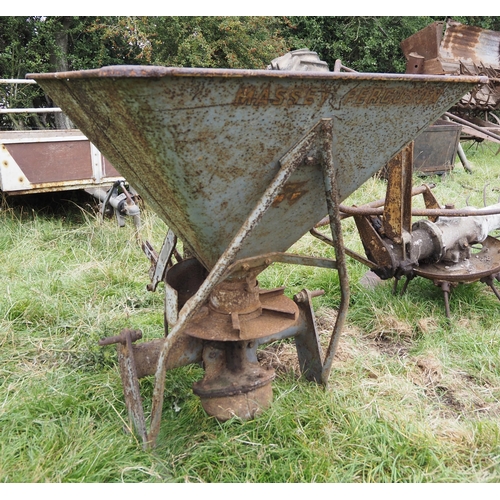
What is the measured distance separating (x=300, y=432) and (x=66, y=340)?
167cm

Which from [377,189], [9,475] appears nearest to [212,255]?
[9,475]

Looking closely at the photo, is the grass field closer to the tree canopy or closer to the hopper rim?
the hopper rim

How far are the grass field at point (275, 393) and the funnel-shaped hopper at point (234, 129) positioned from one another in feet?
2.94

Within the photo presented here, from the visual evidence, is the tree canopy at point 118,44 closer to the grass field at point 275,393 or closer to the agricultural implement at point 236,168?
the grass field at point 275,393

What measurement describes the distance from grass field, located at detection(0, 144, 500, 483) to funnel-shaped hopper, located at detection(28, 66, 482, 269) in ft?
2.94

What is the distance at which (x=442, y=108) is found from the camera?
6.87 feet

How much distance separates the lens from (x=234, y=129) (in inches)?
65.9

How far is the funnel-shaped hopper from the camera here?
1.52m

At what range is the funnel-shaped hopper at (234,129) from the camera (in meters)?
1.52

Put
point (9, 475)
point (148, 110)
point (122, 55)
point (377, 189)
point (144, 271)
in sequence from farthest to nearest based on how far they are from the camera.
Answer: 1. point (122, 55)
2. point (377, 189)
3. point (144, 271)
4. point (9, 475)
5. point (148, 110)

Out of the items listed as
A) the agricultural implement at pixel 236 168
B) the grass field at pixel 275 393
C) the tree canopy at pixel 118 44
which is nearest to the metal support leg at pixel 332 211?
the agricultural implement at pixel 236 168

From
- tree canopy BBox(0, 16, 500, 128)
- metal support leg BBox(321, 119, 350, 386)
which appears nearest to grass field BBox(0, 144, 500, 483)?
metal support leg BBox(321, 119, 350, 386)

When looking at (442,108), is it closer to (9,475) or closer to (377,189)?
(9,475)

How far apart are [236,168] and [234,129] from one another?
0.57 ft
